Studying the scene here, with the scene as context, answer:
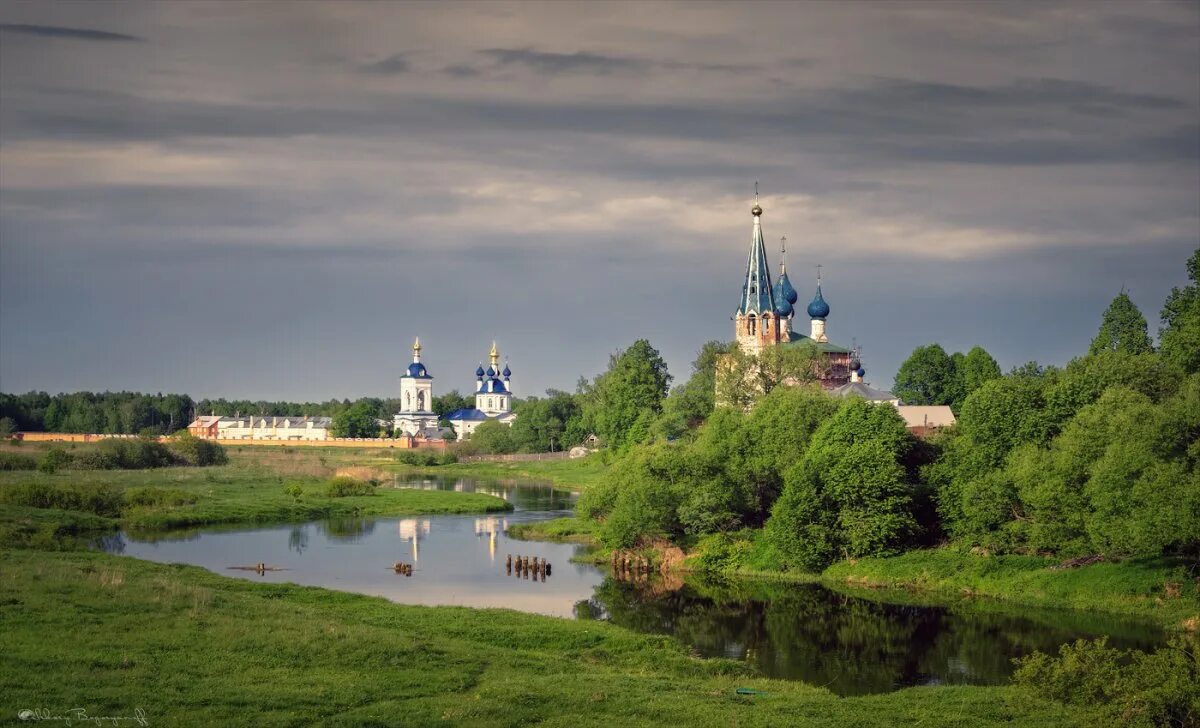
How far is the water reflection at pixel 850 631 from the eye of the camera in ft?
106

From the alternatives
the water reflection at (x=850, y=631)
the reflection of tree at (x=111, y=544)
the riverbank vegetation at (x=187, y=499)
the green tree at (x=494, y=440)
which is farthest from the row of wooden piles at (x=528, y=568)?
the green tree at (x=494, y=440)

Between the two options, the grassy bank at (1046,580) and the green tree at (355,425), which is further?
the green tree at (355,425)

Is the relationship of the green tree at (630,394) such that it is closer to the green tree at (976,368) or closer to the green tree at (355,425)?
the green tree at (976,368)

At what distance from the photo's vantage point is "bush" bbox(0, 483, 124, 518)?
59.3m

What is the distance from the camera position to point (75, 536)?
53781mm

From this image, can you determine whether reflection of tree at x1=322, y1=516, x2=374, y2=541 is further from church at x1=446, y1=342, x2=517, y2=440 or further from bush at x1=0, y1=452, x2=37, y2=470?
church at x1=446, y1=342, x2=517, y2=440

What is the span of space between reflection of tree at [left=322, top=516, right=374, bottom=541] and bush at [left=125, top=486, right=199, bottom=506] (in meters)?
7.90

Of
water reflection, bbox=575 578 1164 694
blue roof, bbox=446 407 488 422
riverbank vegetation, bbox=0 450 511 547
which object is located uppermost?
blue roof, bbox=446 407 488 422

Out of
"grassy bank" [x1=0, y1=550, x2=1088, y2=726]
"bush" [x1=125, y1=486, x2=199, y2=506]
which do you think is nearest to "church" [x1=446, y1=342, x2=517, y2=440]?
"bush" [x1=125, y1=486, x2=199, y2=506]

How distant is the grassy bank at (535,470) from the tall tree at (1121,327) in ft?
119

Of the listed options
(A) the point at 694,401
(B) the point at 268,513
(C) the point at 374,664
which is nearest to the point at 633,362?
(A) the point at 694,401

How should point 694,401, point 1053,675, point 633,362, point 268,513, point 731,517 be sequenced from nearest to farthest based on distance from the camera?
1. point 1053,675
2. point 731,517
3. point 268,513
4. point 694,401
5. point 633,362

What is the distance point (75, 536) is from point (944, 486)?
35.7 meters

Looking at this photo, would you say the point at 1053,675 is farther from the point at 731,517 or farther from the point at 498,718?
the point at 731,517
